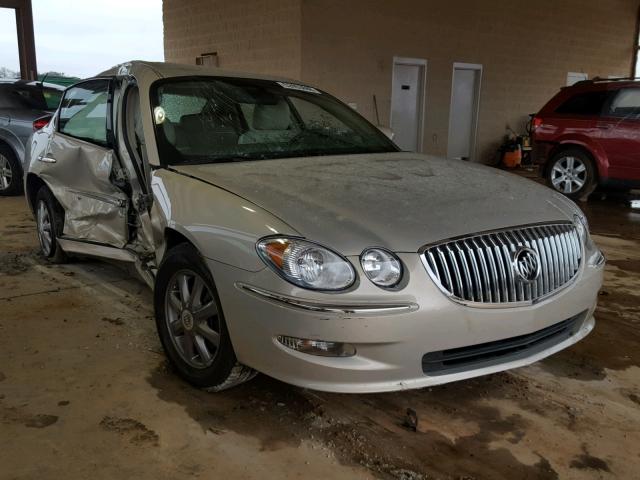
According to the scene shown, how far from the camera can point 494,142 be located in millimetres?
14375

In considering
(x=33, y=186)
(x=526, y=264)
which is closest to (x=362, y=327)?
(x=526, y=264)

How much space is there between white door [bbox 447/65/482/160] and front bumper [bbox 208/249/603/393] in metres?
11.3

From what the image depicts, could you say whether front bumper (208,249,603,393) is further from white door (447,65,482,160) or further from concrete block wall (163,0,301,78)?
white door (447,65,482,160)

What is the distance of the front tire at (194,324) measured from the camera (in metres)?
2.64

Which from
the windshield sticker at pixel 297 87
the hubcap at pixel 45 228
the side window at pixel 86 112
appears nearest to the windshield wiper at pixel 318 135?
the windshield sticker at pixel 297 87

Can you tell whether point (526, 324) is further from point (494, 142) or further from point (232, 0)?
point (494, 142)

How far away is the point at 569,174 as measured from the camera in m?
9.07

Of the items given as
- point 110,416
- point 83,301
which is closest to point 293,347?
point 110,416

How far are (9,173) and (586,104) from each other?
8364 mm

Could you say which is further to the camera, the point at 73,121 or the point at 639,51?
the point at 639,51

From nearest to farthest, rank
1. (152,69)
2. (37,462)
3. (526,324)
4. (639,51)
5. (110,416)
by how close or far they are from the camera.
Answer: (37,462) < (526,324) < (110,416) < (152,69) < (639,51)

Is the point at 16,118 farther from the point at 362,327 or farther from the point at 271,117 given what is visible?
the point at 362,327

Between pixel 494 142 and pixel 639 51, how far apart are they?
7.06 metres

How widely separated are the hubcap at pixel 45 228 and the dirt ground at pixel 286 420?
1.32m
